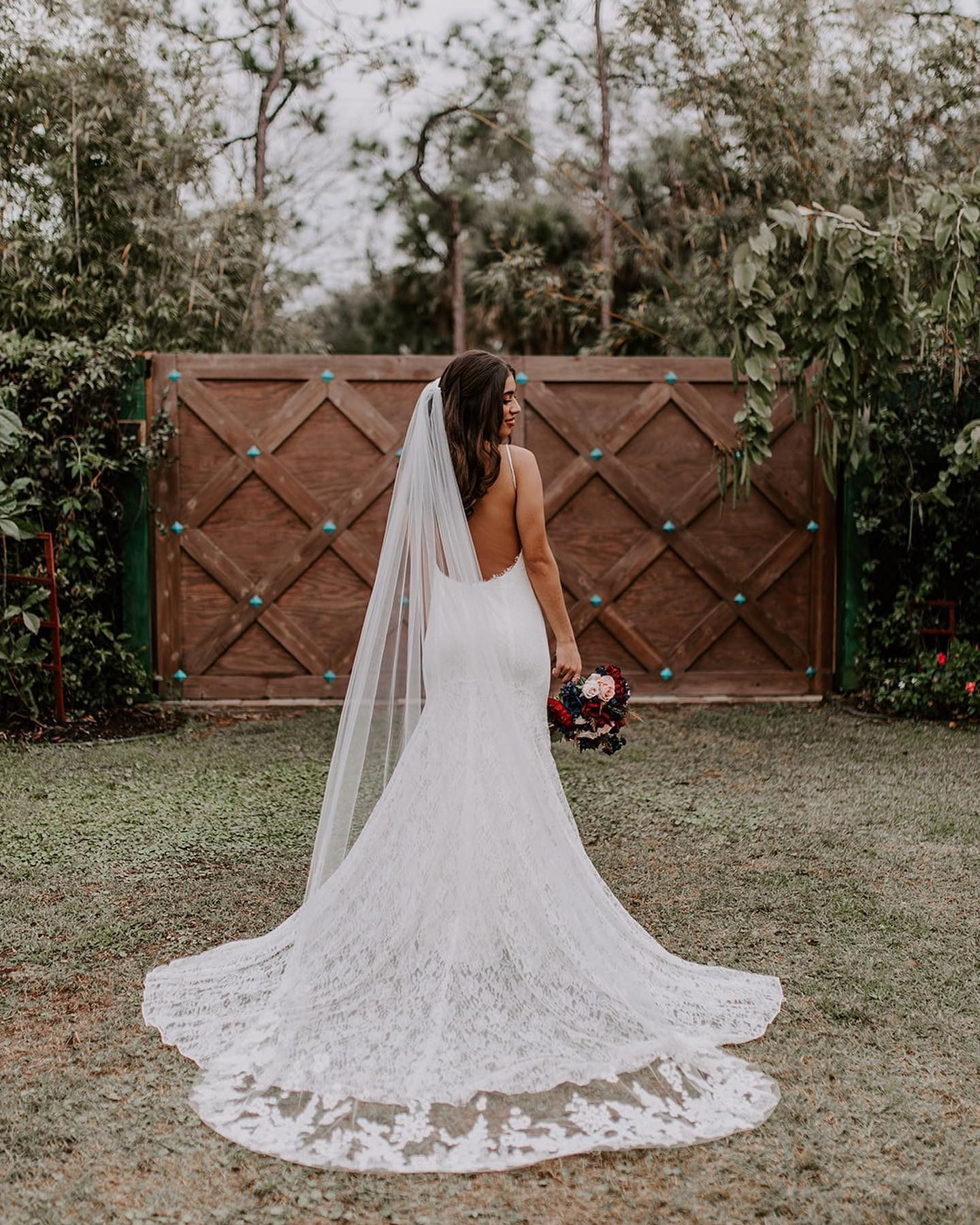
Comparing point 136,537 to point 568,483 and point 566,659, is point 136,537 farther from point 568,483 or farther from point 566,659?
point 566,659

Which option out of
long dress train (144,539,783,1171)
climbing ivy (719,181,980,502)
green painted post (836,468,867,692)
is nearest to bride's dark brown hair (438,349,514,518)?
long dress train (144,539,783,1171)

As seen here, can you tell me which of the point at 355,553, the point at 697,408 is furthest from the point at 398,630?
the point at 697,408

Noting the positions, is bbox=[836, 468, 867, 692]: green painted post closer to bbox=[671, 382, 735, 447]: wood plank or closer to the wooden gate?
the wooden gate

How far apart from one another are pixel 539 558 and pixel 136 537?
4.11 m

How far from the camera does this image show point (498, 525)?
2.79 metres

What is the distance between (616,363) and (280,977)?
4528 millimetres

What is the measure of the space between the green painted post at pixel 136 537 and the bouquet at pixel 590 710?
3.96 m

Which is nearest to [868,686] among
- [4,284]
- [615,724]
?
[615,724]

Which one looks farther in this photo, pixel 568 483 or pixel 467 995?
pixel 568 483

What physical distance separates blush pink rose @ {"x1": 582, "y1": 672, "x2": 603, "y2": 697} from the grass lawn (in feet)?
2.49

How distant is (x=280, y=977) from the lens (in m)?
2.74

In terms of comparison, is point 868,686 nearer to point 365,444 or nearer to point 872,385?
point 872,385

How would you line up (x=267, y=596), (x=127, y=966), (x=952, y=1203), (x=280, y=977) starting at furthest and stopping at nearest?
(x=267, y=596) → (x=127, y=966) → (x=280, y=977) → (x=952, y=1203)

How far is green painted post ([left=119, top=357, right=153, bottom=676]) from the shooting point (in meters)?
6.24
